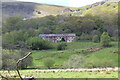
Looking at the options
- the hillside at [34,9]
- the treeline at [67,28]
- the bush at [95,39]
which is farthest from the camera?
the hillside at [34,9]

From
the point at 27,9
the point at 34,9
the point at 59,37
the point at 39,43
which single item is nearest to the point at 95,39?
the point at 59,37

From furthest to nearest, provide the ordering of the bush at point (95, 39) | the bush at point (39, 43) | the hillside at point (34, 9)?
the hillside at point (34, 9) < the bush at point (95, 39) < the bush at point (39, 43)

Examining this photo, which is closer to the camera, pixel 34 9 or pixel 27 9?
pixel 27 9

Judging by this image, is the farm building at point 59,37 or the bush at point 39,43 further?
the farm building at point 59,37

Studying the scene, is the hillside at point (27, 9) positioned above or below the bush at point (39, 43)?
above

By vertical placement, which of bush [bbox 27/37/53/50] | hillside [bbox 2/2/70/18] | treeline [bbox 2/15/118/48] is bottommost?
bush [bbox 27/37/53/50]

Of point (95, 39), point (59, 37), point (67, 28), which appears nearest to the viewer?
point (95, 39)

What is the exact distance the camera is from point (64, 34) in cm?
5053

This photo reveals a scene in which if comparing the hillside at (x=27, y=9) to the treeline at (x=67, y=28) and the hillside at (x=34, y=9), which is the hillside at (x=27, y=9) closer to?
the hillside at (x=34, y=9)

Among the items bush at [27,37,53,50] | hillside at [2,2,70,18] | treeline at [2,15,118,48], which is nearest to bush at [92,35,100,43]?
treeline at [2,15,118,48]

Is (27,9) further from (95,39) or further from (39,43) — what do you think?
(39,43)

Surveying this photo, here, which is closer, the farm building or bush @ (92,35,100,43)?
bush @ (92,35,100,43)

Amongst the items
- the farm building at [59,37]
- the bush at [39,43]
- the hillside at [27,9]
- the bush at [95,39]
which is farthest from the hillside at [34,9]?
the bush at [39,43]

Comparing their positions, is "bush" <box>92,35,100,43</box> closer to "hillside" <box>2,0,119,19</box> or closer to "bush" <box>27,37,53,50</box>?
"bush" <box>27,37,53,50</box>
